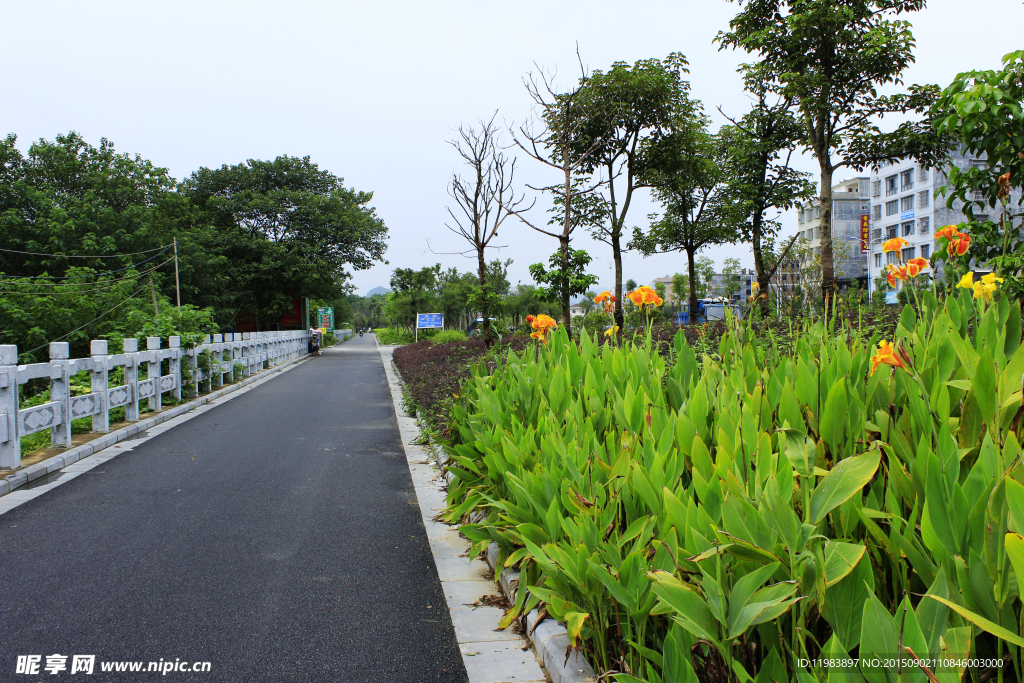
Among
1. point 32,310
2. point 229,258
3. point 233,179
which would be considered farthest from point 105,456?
point 233,179

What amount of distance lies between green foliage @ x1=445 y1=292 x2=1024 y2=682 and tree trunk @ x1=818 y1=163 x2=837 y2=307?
1038cm

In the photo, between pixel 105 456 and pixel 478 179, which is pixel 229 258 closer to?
pixel 478 179

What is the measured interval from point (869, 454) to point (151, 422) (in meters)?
9.62

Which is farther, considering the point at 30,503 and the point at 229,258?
the point at 229,258

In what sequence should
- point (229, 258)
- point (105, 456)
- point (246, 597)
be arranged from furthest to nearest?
point (229, 258), point (105, 456), point (246, 597)

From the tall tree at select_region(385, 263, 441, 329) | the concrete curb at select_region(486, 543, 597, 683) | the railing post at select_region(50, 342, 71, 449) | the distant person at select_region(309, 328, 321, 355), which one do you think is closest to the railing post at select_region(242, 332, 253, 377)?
the railing post at select_region(50, 342, 71, 449)

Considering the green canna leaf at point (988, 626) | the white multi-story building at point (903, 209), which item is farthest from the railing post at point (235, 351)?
the white multi-story building at point (903, 209)

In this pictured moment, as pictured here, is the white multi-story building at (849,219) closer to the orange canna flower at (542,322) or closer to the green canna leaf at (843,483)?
the orange canna flower at (542,322)

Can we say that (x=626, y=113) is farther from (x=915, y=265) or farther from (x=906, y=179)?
(x=906, y=179)

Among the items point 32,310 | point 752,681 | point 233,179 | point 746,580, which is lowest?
point 752,681

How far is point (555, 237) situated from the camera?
13.8m

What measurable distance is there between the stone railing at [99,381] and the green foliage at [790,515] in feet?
16.4

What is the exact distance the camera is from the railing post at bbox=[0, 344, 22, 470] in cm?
566

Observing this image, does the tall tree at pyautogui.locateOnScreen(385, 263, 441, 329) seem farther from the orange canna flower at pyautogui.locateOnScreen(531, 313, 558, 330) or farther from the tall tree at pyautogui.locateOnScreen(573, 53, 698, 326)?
the orange canna flower at pyautogui.locateOnScreen(531, 313, 558, 330)
